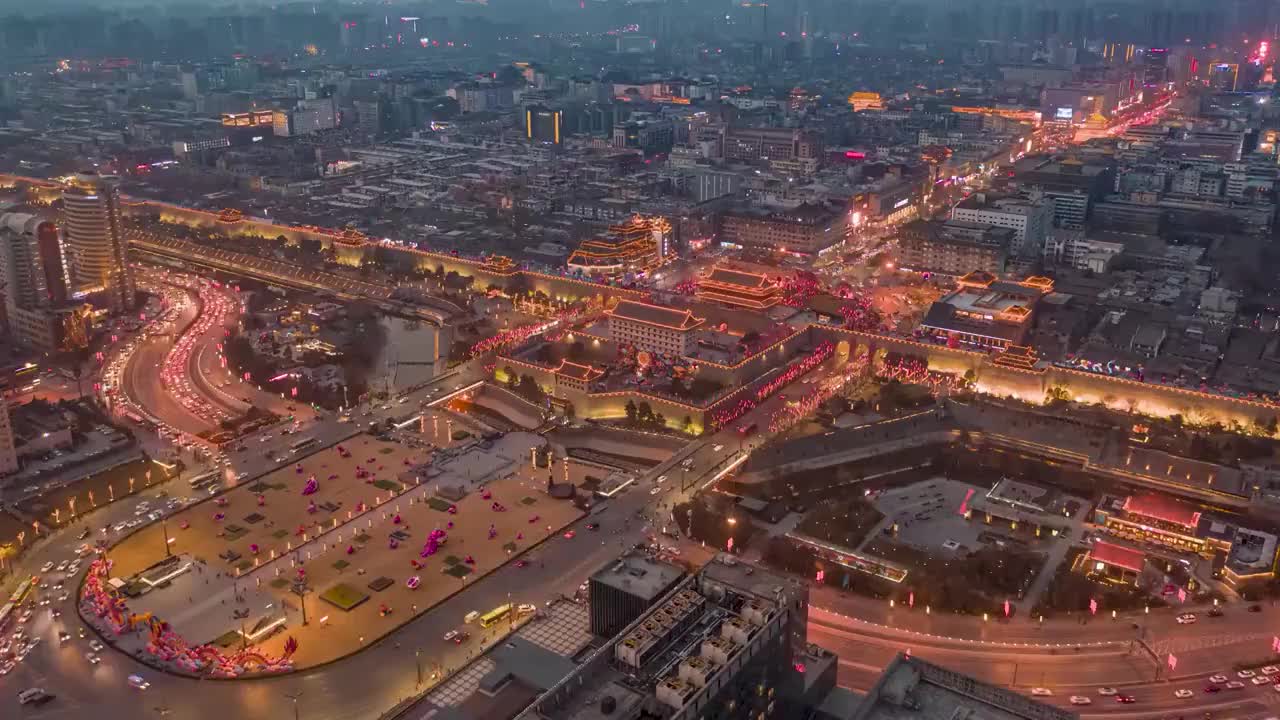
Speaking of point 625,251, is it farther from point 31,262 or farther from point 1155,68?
point 1155,68

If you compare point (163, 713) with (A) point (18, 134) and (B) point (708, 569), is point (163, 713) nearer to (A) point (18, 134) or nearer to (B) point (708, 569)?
(B) point (708, 569)

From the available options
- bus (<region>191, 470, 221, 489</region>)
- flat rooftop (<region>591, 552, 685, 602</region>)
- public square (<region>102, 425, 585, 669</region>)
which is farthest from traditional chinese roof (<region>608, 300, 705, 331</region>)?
flat rooftop (<region>591, 552, 685, 602</region>)

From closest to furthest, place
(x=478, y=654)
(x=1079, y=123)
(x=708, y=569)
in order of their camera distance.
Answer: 1. (x=708, y=569)
2. (x=478, y=654)
3. (x=1079, y=123)

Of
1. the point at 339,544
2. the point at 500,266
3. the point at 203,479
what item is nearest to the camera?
the point at 339,544

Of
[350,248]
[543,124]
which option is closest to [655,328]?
[350,248]

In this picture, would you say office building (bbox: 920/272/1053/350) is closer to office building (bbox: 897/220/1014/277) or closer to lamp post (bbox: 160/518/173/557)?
office building (bbox: 897/220/1014/277)

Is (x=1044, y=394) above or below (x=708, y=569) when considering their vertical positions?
below

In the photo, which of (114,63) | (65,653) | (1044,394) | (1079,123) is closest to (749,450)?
(1044,394)
